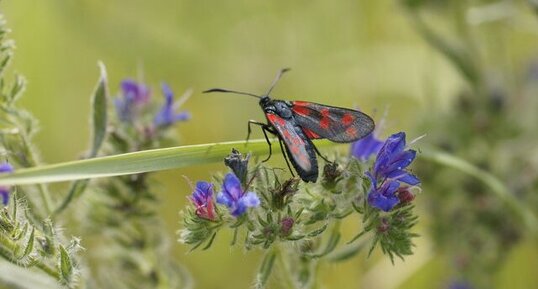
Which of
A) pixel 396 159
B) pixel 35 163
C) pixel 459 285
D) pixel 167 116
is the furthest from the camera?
pixel 459 285

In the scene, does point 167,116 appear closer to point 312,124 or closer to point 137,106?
point 137,106

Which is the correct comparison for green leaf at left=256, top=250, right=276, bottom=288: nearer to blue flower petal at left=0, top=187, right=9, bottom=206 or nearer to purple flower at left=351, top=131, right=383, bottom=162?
purple flower at left=351, top=131, right=383, bottom=162

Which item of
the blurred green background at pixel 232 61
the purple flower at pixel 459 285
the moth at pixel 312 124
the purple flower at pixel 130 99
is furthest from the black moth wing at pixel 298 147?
the blurred green background at pixel 232 61

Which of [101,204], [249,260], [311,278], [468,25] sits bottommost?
[311,278]

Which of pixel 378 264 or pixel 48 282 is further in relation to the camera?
pixel 378 264

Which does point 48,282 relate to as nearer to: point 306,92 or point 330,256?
point 330,256

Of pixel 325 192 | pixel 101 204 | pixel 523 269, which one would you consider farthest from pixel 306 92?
pixel 325 192

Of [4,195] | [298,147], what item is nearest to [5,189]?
[4,195]

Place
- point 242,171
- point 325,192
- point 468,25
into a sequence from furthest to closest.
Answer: point 468,25 < point 325,192 < point 242,171
